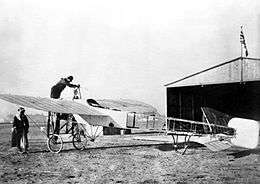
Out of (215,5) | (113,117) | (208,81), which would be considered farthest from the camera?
(208,81)

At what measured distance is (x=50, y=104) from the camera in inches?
440

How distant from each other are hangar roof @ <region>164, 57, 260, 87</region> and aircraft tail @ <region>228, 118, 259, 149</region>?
12.8 ft

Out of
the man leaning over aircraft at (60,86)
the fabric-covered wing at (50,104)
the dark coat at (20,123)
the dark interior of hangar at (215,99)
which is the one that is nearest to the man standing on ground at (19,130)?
the dark coat at (20,123)

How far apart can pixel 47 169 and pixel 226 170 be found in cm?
456

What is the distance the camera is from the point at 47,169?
7.62 metres

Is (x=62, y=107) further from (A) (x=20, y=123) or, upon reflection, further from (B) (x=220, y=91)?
(B) (x=220, y=91)

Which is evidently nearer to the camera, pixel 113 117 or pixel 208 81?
pixel 113 117

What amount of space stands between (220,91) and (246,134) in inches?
349

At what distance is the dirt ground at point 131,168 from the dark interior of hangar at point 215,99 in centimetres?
567

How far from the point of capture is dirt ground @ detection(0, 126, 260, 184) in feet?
21.2

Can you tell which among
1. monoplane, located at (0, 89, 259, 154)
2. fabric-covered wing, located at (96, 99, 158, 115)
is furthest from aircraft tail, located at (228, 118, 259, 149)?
fabric-covered wing, located at (96, 99, 158, 115)

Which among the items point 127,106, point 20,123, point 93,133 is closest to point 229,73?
point 127,106

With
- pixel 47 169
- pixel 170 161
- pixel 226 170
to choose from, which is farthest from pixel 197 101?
pixel 47 169

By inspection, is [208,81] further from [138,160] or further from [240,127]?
[138,160]
